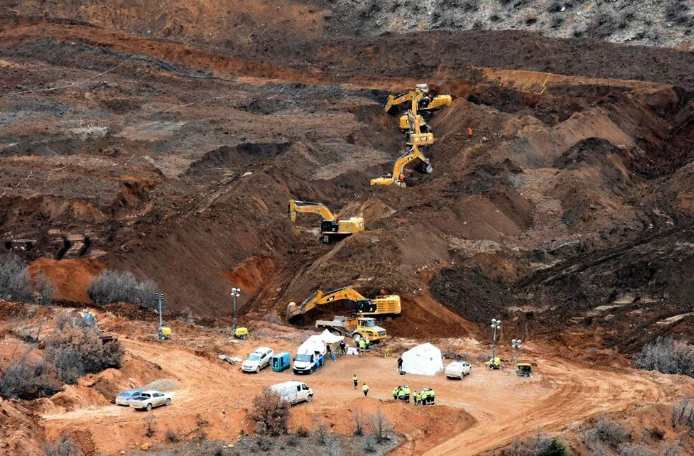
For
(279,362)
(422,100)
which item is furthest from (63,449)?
(422,100)

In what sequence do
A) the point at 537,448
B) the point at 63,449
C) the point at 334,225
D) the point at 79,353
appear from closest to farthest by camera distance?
the point at 63,449
the point at 537,448
the point at 79,353
the point at 334,225

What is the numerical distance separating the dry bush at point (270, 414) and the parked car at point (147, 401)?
8.29ft

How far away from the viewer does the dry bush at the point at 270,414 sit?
97.7ft

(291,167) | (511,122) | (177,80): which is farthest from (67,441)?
(177,80)

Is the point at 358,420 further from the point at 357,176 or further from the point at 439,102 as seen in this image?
the point at 439,102

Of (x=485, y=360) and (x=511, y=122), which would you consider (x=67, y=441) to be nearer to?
(x=485, y=360)

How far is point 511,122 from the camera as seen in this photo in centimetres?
7631

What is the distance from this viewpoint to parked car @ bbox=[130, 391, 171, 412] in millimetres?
30609

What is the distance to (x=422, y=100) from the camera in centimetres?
8288

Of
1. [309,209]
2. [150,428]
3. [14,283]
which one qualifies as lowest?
[150,428]

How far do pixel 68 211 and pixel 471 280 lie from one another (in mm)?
19575

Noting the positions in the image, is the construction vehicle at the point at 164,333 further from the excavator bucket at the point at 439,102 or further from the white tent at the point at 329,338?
the excavator bucket at the point at 439,102

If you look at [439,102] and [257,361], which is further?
[439,102]

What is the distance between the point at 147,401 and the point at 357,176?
38259mm
